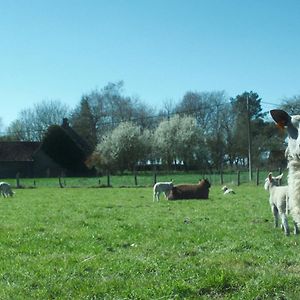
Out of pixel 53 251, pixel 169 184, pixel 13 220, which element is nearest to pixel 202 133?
pixel 169 184

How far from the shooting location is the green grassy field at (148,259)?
22.2 ft

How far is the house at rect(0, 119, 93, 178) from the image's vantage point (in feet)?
254

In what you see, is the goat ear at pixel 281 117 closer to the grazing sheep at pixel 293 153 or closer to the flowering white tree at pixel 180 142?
the grazing sheep at pixel 293 153

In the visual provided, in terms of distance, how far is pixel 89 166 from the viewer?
75.9 m

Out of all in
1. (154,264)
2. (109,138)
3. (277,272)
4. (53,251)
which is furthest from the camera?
(109,138)

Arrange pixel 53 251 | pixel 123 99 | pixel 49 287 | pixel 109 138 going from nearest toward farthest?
pixel 49 287, pixel 53 251, pixel 109 138, pixel 123 99

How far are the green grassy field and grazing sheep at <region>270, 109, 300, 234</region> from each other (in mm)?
1056

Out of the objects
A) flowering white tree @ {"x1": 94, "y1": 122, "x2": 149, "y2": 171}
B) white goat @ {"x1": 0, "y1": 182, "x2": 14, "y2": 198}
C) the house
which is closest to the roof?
the house

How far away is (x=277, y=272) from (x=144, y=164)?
69311 mm

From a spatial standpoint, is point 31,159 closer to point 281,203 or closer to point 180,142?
point 180,142

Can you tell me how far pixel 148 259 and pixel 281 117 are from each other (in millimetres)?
3833

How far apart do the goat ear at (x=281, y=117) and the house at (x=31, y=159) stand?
233 feet

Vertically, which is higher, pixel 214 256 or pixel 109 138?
pixel 109 138

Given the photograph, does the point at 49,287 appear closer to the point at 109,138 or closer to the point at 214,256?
the point at 214,256
